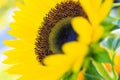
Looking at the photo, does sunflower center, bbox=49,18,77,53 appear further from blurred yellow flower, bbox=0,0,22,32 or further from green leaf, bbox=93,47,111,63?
blurred yellow flower, bbox=0,0,22,32

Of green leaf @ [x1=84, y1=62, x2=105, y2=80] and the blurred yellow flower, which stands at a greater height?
the blurred yellow flower

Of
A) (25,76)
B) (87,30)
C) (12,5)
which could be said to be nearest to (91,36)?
(87,30)

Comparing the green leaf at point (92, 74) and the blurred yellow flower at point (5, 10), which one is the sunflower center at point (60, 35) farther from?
the blurred yellow flower at point (5, 10)

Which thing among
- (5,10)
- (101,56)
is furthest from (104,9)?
(5,10)

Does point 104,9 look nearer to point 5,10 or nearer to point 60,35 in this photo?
point 60,35

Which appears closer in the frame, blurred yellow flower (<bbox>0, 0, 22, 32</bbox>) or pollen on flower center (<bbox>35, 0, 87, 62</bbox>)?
pollen on flower center (<bbox>35, 0, 87, 62</bbox>)

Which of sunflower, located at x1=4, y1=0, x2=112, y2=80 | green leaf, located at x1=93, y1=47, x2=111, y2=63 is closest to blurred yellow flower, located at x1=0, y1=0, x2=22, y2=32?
sunflower, located at x1=4, y1=0, x2=112, y2=80

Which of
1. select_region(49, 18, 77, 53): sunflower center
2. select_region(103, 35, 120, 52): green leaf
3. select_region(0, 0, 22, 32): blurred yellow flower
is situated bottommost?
select_region(103, 35, 120, 52): green leaf

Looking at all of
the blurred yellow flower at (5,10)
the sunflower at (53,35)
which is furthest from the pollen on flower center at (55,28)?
the blurred yellow flower at (5,10)
